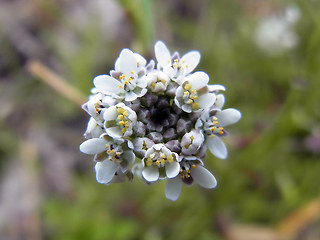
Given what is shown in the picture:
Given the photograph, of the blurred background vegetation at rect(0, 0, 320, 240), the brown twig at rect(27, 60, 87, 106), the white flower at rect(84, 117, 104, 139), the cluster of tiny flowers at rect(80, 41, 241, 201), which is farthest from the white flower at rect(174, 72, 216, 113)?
the brown twig at rect(27, 60, 87, 106)

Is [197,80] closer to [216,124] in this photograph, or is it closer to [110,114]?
[216,124]

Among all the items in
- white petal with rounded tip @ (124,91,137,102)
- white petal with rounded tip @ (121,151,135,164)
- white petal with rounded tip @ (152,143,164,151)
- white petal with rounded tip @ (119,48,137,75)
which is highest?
white petal with rounded tip @ (119,48,137,75)

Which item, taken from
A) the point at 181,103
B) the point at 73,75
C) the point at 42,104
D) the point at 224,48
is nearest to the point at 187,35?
the point at 224,48

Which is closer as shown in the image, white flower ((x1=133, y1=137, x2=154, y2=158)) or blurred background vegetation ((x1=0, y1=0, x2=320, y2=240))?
white flower ((x1=133, y1=137, x2=154, y2=158))

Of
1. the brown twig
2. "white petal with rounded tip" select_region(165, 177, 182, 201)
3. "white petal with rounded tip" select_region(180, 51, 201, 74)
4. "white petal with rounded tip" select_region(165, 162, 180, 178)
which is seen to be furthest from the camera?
the brown twig

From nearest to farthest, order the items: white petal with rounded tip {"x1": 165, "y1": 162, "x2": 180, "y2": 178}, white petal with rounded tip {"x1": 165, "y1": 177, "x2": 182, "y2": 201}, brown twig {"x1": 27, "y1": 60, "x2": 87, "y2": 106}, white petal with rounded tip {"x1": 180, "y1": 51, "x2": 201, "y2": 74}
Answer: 1. white petal with rounded tip {"x1": 165, "y1": 162, "x2": 180, "y2": 178}
2. white petal with rounded tip {"x1": 165, "y1": 177, "x2": 182, "y2": 201}
3. white petal with rounded tip {"x1": 180, "y1": 51, "x2": 201, "y2": 74}
4. brown twig {"x1": 27, "y1": 60, "x2": 87, "y2": 106}

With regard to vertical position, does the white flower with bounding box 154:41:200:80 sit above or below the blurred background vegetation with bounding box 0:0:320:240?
below

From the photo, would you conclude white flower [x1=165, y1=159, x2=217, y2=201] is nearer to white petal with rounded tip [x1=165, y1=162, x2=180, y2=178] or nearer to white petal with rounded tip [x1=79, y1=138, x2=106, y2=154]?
white petal with rounded tip [x1=165, y1=162, x2=180, y2=178]

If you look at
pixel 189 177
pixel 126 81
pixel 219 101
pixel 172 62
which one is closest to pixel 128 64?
pixel 126 81
